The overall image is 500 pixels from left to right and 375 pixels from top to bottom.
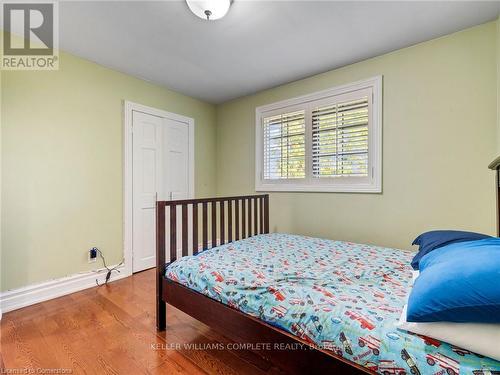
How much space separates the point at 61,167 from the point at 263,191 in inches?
89.4

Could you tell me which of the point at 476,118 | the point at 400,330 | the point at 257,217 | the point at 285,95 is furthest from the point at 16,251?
the point at 476,118

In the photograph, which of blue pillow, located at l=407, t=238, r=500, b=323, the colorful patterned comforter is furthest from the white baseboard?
blue pillow, located at l=407, t=238, r=500, b=323

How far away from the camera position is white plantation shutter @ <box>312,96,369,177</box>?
2609mm

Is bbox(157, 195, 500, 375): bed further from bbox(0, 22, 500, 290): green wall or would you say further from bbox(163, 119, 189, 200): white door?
bbox(163, 119, 189, 200): white door

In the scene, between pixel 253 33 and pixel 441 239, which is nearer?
pixel 441 239

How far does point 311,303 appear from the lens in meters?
1.15

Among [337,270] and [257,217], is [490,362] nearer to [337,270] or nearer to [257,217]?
[337,270]

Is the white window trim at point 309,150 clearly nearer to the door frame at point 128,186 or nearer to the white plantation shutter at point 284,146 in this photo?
the white plantation shutter at point 284,146

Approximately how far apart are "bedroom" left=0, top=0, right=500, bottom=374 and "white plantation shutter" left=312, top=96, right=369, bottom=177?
0.02 meters

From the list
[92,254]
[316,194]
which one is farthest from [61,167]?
[316,194]

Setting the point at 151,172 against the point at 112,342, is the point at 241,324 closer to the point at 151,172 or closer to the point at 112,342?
the point at 112,342

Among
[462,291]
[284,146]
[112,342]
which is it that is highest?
[284,146]

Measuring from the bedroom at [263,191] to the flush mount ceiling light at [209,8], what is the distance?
0.02 m

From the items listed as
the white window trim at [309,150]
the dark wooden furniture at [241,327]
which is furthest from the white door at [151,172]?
the dark wooden furniture at [241,327]
